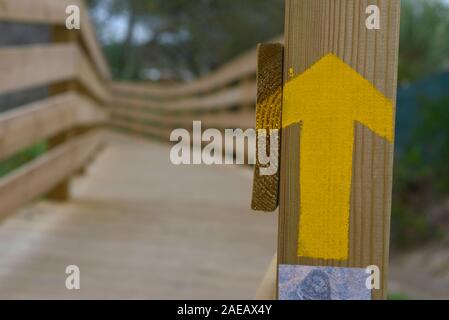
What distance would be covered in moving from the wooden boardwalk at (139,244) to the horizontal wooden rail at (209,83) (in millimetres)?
1112

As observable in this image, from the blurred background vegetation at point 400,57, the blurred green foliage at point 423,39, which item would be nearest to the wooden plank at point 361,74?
the blurred background vegetation at point 400,57

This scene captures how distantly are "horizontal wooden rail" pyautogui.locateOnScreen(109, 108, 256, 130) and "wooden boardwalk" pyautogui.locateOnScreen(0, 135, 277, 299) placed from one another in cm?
104

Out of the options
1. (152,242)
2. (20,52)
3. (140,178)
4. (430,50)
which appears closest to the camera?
(20,52)

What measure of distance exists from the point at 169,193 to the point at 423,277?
154 cm

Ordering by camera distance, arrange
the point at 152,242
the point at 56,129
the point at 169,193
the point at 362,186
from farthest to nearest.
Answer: the point at 169,193 < the point at 56,129 < the point at 152,242 < the point at 362,186

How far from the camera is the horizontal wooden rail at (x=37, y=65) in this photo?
2.34 m

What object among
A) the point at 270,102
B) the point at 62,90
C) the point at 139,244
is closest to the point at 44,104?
the point at 62,90

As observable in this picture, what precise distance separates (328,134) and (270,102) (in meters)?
0.10

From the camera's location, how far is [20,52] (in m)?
2.49

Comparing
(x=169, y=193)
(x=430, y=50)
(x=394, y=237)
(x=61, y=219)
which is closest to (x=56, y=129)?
(x=61, y=219)

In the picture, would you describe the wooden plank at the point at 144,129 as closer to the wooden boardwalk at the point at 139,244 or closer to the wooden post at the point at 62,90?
the wooden boardwalk at the point at 139,244

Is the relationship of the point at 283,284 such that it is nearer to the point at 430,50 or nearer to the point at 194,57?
the point at 430,50

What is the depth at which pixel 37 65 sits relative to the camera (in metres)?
2.75

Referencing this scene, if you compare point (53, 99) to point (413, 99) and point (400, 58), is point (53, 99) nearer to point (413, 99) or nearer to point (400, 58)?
point (413, 99)
